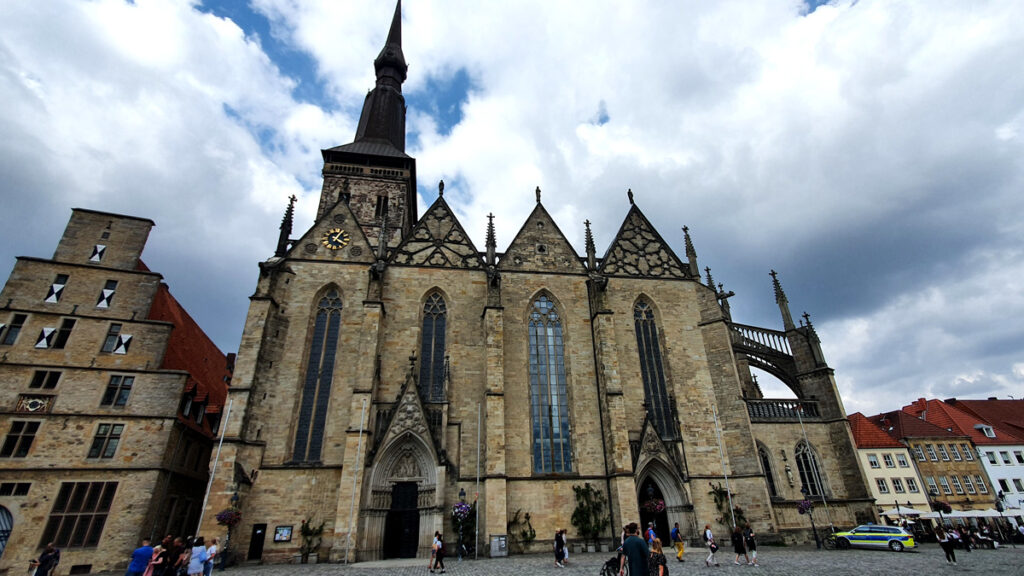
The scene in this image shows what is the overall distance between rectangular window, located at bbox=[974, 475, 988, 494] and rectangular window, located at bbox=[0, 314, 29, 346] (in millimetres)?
49628

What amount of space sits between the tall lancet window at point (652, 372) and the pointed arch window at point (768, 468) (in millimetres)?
4177

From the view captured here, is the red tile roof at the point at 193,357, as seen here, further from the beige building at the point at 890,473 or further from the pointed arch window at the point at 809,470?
the beige building at the point at 890,473

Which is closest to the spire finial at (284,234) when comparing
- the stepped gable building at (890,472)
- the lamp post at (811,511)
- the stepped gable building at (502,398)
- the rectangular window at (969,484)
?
the stepped gable building at (502,398)

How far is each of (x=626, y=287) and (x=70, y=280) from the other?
911 inches

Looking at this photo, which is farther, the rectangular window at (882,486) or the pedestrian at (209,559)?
the rectangular window at (882,486)

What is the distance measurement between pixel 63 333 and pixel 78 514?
646cm

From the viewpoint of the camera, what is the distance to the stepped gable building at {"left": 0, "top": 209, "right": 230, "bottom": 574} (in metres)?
14.9

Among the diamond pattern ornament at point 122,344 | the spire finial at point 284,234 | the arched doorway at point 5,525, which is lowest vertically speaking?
the arched doorway at point 5,525

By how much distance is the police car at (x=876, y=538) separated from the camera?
17250 millimetres

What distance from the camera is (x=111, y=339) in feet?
57.6

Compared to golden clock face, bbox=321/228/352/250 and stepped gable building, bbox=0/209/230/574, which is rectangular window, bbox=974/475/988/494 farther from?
stepped gable building, bbox=0/209/230/574

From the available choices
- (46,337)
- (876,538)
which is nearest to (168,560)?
(46,337)

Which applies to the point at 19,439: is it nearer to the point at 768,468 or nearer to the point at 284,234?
the point at 284,234

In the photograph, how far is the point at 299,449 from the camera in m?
17.6
